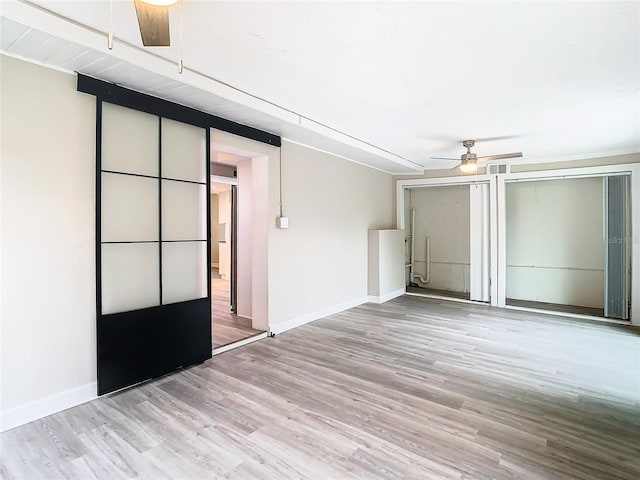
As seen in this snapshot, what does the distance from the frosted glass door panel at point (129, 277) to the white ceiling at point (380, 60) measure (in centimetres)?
140

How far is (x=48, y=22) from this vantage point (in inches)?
82.0

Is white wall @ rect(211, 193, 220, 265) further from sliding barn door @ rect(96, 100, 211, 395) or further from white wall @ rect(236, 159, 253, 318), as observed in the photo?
sliding barn door @ rect(96, 100, 211, 395)

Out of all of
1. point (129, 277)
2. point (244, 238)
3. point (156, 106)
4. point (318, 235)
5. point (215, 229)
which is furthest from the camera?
point (215, 229)

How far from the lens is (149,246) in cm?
313

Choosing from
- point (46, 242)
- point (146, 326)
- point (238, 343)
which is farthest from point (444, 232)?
point (46, 242)

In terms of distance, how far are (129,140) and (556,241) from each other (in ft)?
22.8

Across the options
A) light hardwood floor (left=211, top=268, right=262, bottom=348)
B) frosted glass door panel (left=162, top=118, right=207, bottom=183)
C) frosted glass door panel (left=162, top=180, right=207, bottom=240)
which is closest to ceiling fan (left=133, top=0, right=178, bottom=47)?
frosted glass door panel (left=162, top=118, right=207, bottom=183)

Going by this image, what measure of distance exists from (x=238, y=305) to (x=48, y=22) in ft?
13.4

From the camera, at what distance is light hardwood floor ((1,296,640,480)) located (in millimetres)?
2004

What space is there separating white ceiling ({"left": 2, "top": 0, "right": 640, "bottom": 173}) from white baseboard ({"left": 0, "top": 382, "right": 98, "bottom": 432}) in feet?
8.09

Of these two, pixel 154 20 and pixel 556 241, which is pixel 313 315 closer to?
pixel 154 20

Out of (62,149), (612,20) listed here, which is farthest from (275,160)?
(612,20)

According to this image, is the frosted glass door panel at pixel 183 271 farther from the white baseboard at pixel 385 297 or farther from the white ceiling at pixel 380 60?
the white baseboard at pixel 385 297

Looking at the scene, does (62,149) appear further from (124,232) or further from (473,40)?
(473,40)
